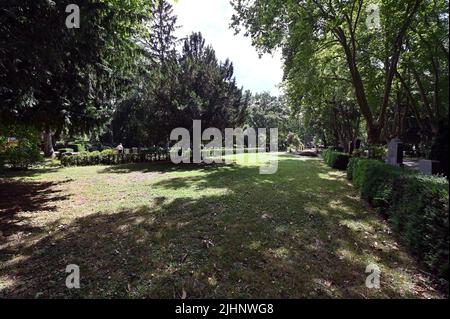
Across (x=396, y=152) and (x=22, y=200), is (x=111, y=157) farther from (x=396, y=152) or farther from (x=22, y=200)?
(x=396, y=152)

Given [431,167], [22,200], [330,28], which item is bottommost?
[22,200]

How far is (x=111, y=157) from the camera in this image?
62.8 ft

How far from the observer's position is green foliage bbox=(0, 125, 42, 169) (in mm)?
13015

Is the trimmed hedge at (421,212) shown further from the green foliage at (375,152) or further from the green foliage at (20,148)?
the green foliage at (20,148)

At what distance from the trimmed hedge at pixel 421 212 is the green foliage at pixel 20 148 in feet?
50.6

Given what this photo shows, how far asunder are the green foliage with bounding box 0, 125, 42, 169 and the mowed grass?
22.9 feet

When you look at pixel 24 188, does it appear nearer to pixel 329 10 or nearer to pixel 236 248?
pixel 236 248

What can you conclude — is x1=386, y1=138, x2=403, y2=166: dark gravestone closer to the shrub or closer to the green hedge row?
the green hedge row

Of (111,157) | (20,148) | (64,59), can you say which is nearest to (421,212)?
(64,59)

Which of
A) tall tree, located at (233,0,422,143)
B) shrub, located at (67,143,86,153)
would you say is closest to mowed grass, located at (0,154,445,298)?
tall tree, located at (233,0,422,143)

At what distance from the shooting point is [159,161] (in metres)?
19.9

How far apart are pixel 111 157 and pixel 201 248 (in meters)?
17.1

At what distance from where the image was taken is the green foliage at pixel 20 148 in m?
13.0
